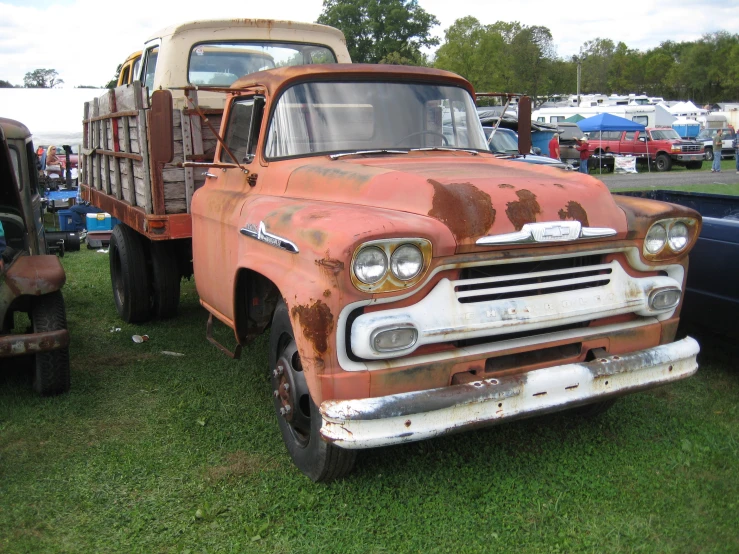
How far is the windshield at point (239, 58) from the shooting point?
252 inches

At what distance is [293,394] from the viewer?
132 inches

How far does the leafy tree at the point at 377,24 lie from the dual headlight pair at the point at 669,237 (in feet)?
181

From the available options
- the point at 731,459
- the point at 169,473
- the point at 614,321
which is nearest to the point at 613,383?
the point at 614,321

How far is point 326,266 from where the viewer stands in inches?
109

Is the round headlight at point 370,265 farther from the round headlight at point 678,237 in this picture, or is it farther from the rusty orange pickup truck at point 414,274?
the round headlight at point 678,237

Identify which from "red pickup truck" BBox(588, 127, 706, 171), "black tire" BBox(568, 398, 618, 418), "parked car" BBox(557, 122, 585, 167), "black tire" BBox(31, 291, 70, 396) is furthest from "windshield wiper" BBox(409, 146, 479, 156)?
"red pickup truck" BBox(588, 127, 706, 171)

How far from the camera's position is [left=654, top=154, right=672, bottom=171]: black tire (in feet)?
84.4

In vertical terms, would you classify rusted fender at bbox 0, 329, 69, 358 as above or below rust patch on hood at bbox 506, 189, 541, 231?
below

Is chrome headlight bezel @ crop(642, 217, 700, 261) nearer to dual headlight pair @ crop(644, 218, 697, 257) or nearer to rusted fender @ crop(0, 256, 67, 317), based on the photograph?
dual headlight pair @ crop(644, 218, 697, 257)

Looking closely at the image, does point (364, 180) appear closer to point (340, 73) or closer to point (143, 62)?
point (340, 73)

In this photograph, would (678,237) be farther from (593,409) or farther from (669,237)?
(593,409)

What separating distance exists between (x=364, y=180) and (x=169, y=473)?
5.87ft

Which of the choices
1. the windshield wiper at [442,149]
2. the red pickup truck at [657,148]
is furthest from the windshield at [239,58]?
the red pickup truck at [657,148]

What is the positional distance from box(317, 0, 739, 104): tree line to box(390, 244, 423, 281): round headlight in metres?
39.4
